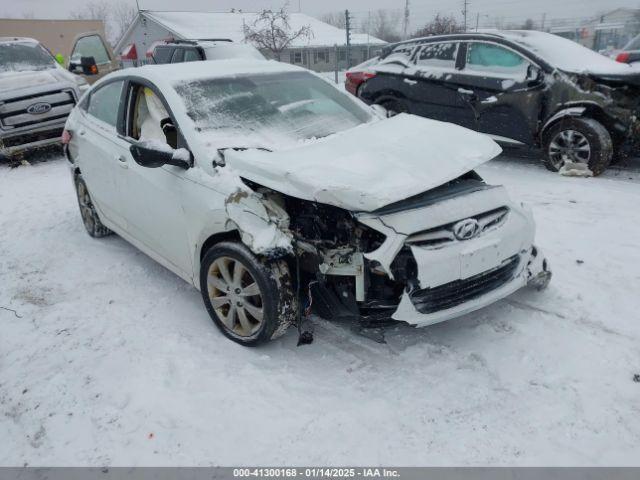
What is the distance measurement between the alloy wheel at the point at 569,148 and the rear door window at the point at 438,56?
1795mm

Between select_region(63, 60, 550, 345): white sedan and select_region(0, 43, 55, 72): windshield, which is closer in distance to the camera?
select_region(63, 60, 550, 345): white sedan

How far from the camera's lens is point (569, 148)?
20.2 ft

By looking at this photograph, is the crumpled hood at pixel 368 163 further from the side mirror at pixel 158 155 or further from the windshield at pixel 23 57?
the windshield at pixel 23 57

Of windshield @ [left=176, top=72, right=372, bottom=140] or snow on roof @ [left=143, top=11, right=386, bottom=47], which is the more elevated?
snow on roof @ [left=143, top=11, right=386, bottom=47]

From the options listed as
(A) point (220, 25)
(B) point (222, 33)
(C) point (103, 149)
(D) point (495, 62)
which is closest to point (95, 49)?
(C) point (103, 149)

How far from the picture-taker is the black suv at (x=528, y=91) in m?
5.83

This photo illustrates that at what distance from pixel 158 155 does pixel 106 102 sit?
1648 millimetres

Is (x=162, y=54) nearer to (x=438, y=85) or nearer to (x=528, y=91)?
(x=438, y=85)

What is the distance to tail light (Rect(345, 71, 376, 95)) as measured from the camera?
7934 mm

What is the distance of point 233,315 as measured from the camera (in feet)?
10.5

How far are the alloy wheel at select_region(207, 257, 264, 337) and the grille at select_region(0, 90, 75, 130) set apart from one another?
6465mm

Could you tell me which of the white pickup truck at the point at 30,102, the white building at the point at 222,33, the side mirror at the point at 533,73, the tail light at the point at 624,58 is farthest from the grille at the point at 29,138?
the white building at the point at 222,33

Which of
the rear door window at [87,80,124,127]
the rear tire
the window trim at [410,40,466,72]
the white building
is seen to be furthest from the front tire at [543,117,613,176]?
the white building

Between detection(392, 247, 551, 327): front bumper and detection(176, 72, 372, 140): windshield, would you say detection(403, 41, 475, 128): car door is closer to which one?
detection(176, 72, 372, 140): windshield
